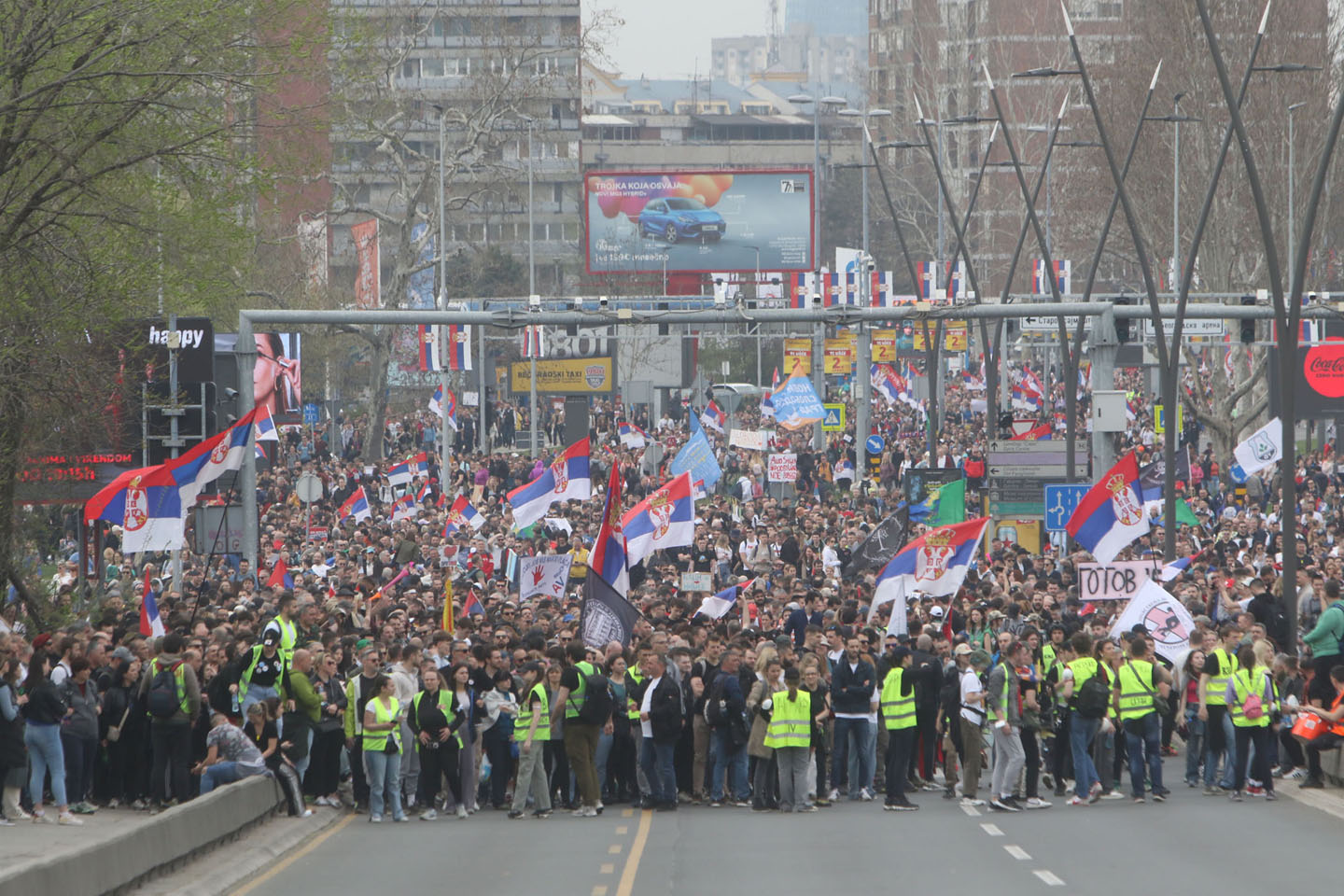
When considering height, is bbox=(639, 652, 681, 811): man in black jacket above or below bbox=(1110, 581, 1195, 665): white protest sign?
below

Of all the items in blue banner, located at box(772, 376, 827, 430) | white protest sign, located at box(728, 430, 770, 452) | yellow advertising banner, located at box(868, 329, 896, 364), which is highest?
yellow advertising banner, located at box(868, 329, 896, 364)

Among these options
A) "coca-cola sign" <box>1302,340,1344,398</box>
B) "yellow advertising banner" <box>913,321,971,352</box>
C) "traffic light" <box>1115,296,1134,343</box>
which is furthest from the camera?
"yellow advertising banner" <box>913,321,971,352</box>

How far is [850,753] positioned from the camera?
59.7ft

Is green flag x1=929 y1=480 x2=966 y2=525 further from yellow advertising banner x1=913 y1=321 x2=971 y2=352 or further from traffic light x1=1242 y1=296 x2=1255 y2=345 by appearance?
yellow advertising banner x1=913 y1=321 x2=971 y2=352

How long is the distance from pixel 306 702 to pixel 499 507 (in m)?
26.4

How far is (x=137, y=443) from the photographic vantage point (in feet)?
88.0

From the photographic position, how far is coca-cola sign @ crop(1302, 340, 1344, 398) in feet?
141

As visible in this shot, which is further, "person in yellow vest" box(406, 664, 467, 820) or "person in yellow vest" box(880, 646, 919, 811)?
"person in yellow vest" box(880, 646, 919, 811)

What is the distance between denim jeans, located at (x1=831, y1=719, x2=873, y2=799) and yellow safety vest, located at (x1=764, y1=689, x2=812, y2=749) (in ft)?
2.17

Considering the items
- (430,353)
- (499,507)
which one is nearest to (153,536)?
(499,507)

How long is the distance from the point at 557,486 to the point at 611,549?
7.45 m

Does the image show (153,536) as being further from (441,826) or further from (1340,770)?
(1340,770)

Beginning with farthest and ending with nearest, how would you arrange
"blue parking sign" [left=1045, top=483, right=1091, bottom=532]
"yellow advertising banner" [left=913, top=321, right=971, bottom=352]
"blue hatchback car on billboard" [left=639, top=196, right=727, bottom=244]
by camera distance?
"blue hatchback car on billboard" [left=639, top=196, right=727, bottom=244]
"yellow advertising banner" [left=913, top=321, right=971, bottom=352]
"blue parking sign" [left=1045, top=483, right=1091, bottom=532]

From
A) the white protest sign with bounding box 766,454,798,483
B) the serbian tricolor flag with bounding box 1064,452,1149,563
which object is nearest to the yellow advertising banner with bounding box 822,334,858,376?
the white protest sign with bounding box 766,454,798,483
